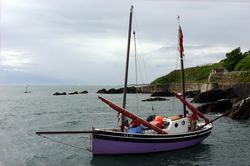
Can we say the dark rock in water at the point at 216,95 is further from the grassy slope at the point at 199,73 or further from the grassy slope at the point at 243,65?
the grassy slope at the point at 243,65

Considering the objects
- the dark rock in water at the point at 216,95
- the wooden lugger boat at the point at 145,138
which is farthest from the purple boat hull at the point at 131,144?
the dark rock in water at the point at 216,95

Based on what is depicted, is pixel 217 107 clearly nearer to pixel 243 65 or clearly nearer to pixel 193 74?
pixel 243 65

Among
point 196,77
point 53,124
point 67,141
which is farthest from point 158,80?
point 67,141

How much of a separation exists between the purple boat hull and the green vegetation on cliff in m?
61.4

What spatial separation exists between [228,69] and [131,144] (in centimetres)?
9027

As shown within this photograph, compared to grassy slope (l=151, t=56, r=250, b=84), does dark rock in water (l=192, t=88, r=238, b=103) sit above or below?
below

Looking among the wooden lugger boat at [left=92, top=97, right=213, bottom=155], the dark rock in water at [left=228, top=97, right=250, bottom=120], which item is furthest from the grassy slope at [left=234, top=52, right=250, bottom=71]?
the wooden lugger boat at [left=92, top=97, right=213, bottom=155]

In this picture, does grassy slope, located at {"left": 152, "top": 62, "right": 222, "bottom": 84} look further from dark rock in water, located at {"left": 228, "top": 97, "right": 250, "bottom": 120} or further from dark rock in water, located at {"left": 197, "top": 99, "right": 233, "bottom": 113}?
dark rock in water, located at {"left": 228, "top": 97, "right": 250, "bottom": 120}

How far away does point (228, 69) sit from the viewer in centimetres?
11112

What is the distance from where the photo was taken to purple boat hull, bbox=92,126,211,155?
26.7 metres

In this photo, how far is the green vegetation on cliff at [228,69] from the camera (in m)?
90.0

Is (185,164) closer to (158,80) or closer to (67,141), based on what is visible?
(67,141)

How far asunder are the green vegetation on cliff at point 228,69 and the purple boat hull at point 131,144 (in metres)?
61.4

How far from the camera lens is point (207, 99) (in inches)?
2881
